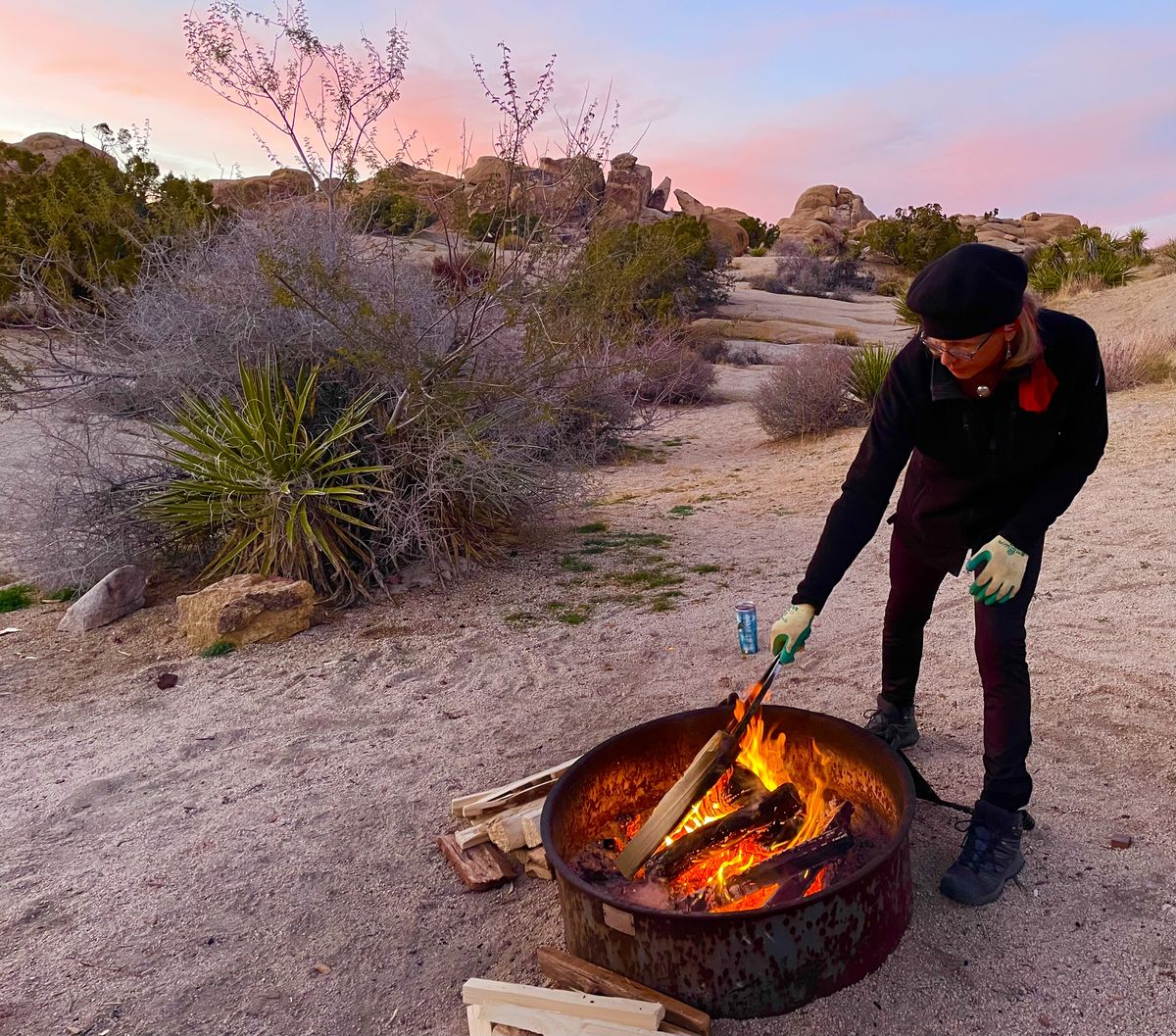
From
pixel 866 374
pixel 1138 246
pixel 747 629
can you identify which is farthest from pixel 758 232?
pixel 747 629

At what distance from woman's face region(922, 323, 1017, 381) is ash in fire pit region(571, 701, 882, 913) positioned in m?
1.08

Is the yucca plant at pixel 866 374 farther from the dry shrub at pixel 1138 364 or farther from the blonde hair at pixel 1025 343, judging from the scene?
the blonde hair at pixel 1025 343

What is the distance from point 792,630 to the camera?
8.00 feet

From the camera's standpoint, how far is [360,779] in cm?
360

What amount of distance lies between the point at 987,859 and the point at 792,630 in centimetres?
85

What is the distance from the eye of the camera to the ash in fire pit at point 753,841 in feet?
7.47

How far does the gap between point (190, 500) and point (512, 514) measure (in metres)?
2.09

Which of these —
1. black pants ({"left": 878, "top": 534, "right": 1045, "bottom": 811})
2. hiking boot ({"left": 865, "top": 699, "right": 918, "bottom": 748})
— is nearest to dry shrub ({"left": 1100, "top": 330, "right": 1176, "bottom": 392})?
hiking boot ({"left": 865, "top": 699, "right": 918, "bottom": 748})

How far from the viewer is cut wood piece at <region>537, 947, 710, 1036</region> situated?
205 cm

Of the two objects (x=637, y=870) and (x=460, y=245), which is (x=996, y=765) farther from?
(x=460, y=245)

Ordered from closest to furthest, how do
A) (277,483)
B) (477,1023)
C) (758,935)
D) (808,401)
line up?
(758,935), (477,1023), (277,483), (808,401)

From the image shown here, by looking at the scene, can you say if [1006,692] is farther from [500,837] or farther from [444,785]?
[444,785]

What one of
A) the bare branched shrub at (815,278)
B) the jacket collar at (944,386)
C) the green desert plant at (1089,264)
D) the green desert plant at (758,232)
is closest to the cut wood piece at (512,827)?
the jacket collar at (944,386)

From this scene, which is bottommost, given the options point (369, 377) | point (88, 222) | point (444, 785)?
point (444, 785)
